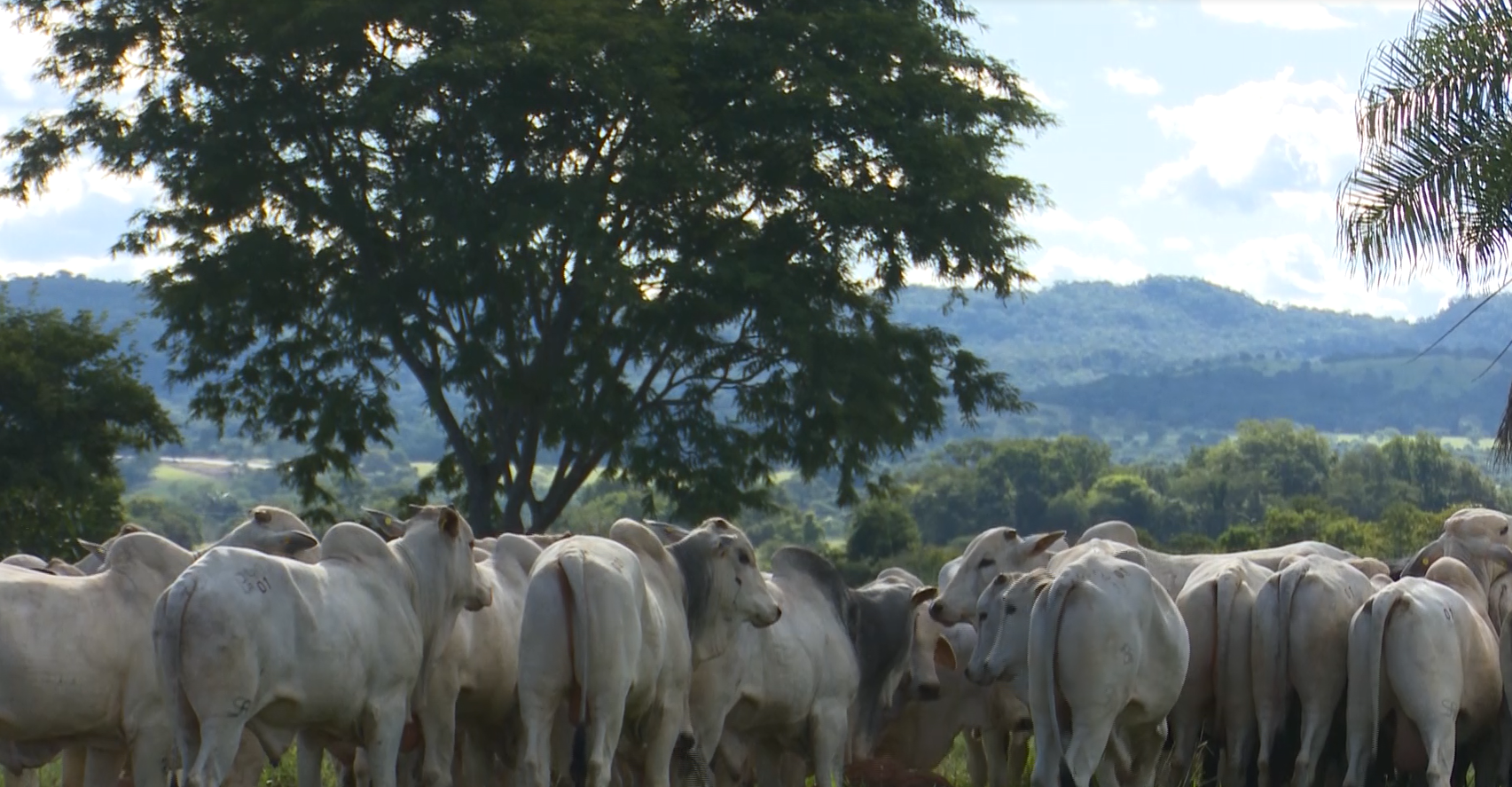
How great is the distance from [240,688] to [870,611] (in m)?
5.21

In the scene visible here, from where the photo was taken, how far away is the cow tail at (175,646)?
905cm

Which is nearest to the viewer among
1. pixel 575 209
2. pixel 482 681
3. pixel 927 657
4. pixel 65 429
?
pixel 482 681

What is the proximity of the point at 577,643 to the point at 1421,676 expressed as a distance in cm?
483

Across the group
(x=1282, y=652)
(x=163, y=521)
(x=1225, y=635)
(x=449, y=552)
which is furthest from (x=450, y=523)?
(x=163, y=521)

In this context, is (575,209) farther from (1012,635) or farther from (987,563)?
(1012,635)

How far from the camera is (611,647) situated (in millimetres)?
10352

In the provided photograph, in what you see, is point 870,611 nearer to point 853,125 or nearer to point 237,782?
point 237,782

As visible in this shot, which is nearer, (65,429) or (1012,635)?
(1012,635)

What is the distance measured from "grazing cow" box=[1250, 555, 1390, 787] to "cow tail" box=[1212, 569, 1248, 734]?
0.51ft

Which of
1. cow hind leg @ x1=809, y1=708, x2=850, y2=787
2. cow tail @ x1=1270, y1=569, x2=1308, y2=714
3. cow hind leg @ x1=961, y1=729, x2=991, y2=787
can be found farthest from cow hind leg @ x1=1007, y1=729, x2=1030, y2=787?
cow tail @ x1=1270, y1=569, x2=1308, y2=714

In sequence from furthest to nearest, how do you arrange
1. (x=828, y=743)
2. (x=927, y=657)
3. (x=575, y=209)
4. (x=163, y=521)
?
1. (x=163, y=521)
2. (x=575, y=209)
3. (x=927, y=657)
4. (x=828, y=743)

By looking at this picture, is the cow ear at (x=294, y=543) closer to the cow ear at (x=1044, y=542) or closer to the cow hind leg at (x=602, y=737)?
the cow hind leg at (x=602, y=737)

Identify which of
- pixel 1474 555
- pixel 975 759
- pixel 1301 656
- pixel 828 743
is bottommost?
pixel 975 759

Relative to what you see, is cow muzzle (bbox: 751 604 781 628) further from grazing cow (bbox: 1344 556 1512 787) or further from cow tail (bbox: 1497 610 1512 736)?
cow tail (bbox: 1497 610 1512 736)
